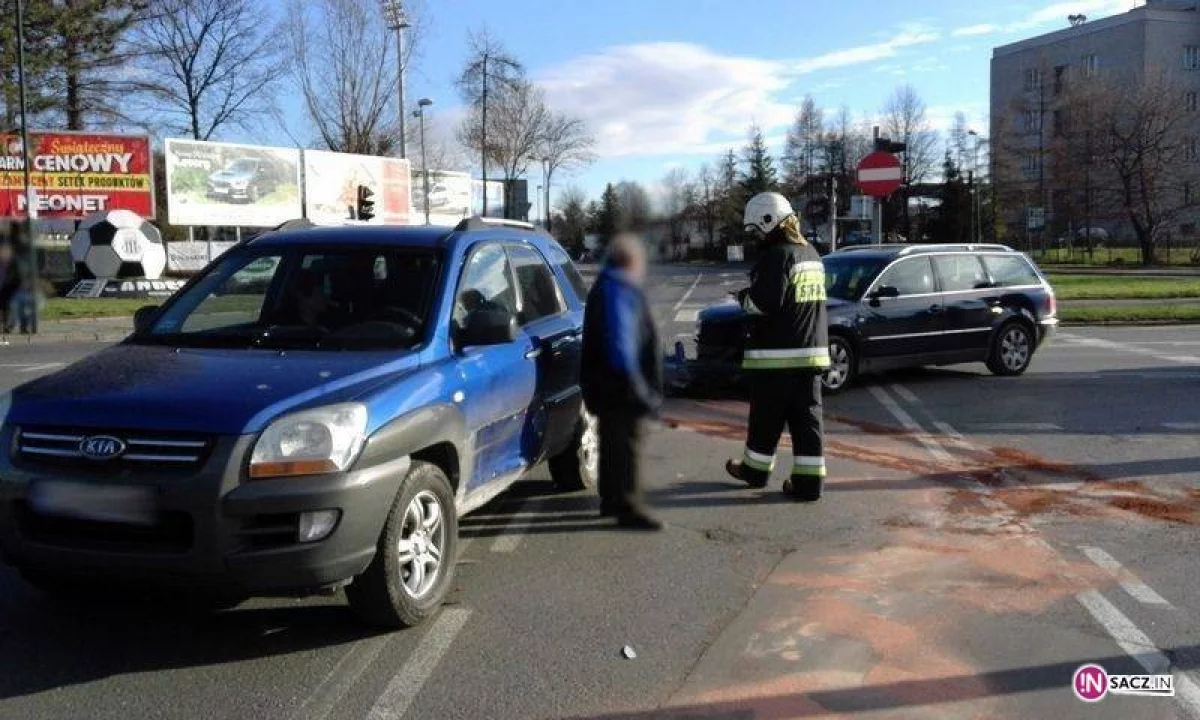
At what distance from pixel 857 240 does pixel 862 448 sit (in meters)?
10.7

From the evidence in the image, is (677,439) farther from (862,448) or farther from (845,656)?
(845,656)

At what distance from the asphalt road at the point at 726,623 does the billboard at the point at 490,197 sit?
1.63ft

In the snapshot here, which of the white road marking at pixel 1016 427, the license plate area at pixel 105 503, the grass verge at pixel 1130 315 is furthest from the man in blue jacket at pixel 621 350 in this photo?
the grass verge at pixel 1130 315

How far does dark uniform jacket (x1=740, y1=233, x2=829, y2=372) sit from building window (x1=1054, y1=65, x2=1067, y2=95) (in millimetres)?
69433

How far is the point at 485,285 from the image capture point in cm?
515

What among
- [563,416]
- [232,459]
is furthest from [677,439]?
[232,459]

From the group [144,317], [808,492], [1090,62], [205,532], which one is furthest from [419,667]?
[1090,62]

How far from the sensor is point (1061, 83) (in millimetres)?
69562

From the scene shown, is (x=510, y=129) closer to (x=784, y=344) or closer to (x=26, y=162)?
(x=26, y=162)

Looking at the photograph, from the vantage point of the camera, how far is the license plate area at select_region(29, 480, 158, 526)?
3736mm

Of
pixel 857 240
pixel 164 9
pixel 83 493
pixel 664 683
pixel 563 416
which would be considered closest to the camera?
pixel 164 9

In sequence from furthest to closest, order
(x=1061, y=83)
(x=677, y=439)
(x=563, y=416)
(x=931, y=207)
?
1. (x=1061, y=83)
2. (x=931, y=207)
3. (x=677, y=439)
4. (x=563, y=416)

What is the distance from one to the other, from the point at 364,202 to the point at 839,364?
8966mm

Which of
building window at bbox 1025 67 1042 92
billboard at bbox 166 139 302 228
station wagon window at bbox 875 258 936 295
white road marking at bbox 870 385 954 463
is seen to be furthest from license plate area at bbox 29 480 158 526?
building window at bbox 1025 67 1042 92
